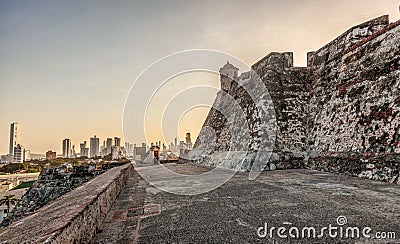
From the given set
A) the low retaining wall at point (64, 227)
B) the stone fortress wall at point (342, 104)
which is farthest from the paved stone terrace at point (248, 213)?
the stone fortress wall at point (342, 104)

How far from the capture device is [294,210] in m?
3.41

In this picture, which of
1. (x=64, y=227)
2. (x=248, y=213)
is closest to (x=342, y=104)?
(x=248, y=213)

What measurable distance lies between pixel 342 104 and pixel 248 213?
20.7 feet

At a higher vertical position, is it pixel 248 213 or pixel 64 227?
pixel 64 227

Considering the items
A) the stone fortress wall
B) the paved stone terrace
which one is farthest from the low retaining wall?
the stone fortress wall

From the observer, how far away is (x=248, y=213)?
342cm

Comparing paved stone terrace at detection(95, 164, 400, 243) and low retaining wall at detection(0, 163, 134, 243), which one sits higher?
low retaining wall at detection(0, 163, 134, 243)

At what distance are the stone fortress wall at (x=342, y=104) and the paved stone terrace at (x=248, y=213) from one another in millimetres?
1544

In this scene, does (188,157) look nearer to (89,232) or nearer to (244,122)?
(244,122)

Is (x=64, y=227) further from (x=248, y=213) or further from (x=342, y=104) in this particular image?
(x=342, y=104)

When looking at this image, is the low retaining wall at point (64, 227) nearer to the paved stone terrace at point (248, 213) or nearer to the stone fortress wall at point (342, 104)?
the paved stone terrace at point (248, 213)

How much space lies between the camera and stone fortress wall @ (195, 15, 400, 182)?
20.0ft

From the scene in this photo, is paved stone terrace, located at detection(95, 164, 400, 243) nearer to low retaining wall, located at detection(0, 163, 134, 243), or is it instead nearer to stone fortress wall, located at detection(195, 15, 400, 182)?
low retaining wall, located at detection(0, 163, 134, 243)

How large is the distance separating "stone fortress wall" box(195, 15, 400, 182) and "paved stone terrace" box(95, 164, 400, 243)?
60.8 inches
